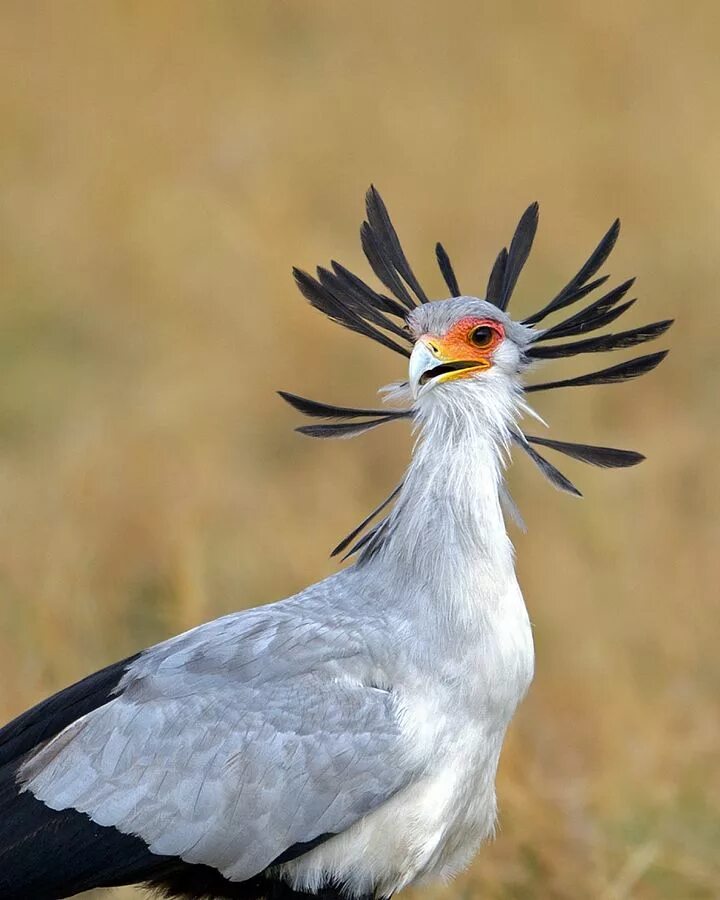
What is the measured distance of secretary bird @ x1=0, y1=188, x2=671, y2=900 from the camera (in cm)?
350

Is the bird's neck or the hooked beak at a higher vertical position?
the hooked beak

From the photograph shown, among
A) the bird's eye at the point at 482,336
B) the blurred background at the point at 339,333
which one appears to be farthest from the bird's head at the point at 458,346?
the blurred background at the point at 339,333

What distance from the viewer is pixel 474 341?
3.84 metres

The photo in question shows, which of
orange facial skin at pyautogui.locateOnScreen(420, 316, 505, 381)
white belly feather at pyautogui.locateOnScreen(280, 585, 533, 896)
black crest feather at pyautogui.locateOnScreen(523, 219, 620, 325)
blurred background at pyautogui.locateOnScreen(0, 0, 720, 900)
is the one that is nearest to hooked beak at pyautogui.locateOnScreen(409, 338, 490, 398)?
orange facial skin at pyautogui.locateOnScreen(420, 316, 505, 381)

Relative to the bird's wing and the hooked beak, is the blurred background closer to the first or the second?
the bird's wing

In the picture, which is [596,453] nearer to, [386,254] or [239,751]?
[386,254]

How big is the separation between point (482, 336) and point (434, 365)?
143 mm

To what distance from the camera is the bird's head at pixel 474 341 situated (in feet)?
12.6

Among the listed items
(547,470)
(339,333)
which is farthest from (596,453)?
(339,333)

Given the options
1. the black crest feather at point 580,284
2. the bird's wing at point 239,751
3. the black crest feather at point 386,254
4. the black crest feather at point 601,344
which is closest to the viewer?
the bird's wing at point 239,751

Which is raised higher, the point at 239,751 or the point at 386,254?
the point at 386,254

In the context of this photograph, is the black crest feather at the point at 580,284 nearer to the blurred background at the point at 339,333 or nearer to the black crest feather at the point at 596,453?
the black crest feather at the point at 596,453

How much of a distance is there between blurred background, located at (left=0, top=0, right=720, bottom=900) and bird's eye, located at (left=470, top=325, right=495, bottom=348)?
196cm

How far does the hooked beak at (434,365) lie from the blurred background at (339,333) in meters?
1.92
